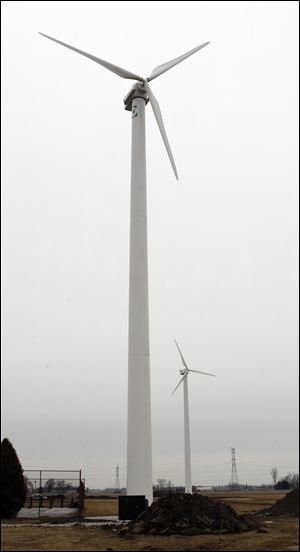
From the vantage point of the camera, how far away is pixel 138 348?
76.1 feet

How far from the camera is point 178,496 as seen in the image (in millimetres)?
20172

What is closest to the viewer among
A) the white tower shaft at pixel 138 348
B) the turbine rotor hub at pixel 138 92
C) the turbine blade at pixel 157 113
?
the white tower shaft at pixel 138 348

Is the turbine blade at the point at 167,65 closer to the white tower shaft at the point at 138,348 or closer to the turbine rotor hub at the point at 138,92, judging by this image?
the turbine rotor hub at the point at 138,92

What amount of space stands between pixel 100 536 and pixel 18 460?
11.0 metres

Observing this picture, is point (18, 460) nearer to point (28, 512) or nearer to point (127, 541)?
point (28, 512)

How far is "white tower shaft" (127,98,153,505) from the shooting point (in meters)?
22.0

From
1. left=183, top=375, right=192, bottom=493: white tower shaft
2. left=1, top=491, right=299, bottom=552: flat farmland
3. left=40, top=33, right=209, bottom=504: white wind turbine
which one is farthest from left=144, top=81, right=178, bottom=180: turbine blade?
left=183, top=375, right=192, bottom=493: white tower shaft

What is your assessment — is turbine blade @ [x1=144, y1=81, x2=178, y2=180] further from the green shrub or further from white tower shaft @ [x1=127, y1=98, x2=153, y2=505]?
the green shrub

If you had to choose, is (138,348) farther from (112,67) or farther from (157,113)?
(112,67)

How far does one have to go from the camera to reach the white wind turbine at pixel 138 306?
72.2 ft

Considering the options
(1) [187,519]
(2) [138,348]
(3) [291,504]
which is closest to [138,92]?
(2) [138,348]

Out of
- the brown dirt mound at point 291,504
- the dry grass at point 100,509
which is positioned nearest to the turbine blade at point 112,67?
the brown dirt mound at point 291,504

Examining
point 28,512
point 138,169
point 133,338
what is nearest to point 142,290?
point 133,338

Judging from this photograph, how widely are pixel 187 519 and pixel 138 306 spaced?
9.21 m
